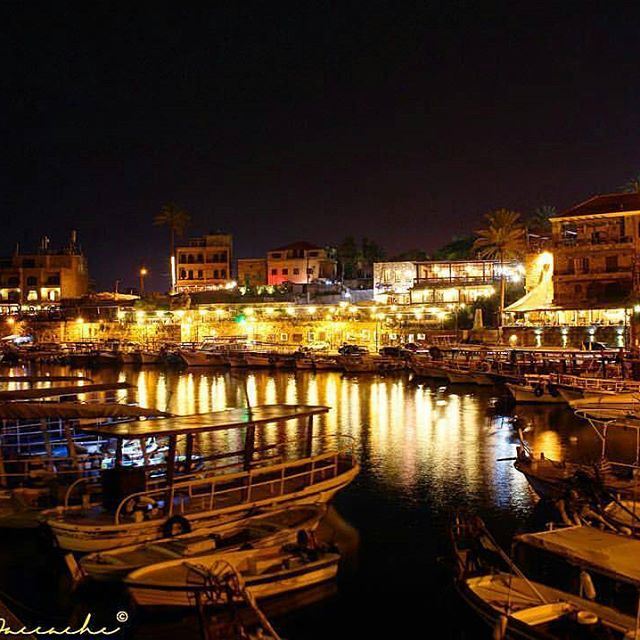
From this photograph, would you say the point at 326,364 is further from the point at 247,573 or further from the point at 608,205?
the point at 247,573

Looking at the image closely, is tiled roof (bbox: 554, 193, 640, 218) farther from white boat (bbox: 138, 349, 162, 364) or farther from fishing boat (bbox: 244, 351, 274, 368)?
white boat (bbox: 138, 349, 162, 364)

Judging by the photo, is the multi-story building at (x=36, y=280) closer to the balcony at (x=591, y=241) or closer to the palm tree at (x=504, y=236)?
the palm tree at (x=504, y=236)

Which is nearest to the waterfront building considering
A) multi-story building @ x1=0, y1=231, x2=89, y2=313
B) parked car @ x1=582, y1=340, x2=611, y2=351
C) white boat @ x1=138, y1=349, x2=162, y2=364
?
parked car @ x1=582, y1=340, x2=611, y2=351

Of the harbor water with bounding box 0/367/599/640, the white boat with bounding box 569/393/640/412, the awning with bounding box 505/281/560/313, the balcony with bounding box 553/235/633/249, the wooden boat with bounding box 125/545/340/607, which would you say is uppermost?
the balcony with bounding box 553/235/633/249

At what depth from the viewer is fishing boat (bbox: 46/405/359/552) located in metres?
15.1

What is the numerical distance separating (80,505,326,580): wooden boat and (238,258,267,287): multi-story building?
9527 cm

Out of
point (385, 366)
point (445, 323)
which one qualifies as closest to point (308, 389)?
point (385, 366)

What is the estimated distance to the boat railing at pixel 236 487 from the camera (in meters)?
15.8

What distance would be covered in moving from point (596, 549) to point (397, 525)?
8091mm

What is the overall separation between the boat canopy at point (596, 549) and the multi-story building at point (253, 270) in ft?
324

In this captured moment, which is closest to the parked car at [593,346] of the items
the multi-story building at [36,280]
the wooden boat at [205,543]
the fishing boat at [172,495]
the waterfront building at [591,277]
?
the waterfront building at [591,277]

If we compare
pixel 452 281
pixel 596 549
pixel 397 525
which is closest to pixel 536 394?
pixel 397 525

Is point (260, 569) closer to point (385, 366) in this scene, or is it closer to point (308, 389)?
point (308, 389)

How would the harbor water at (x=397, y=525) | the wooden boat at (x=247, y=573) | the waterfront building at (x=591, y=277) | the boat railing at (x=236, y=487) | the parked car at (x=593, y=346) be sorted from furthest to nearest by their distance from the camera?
the waterfront building at (x=591, y=277) < the parked car at (x=593, y=346) < the boat railing at (x=236, y=487) < the harbor water at (x=397, y=525) < the wooden boat at (x=247, y=573)
